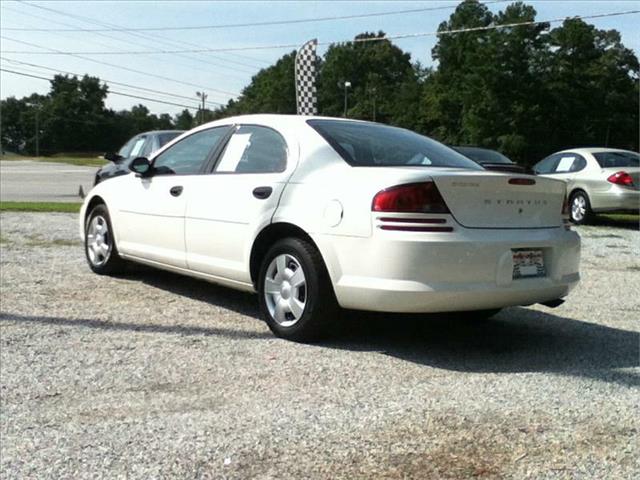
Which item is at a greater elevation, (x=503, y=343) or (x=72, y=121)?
(x=72, y=121)

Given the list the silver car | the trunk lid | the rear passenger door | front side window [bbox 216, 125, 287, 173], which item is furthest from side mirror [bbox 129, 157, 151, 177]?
the silver car

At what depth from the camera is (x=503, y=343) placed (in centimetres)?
516

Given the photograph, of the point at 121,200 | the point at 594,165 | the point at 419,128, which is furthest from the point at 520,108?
the point at 121,200

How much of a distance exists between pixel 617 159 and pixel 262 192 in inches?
422

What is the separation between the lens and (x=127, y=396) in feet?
13.1

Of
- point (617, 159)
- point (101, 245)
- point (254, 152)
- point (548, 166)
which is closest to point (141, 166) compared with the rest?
point (101, 245)

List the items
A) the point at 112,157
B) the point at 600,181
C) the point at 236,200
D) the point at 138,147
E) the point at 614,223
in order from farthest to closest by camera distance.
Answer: the point at 614,223
the point at 600,181
the point at 138,147
the point at 112,157
the point at 236,200

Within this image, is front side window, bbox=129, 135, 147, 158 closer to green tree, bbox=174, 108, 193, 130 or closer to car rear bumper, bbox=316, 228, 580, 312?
car rear bumper, bbox=316, 228, 580, 312

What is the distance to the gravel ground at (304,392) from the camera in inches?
123

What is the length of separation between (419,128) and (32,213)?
251ft

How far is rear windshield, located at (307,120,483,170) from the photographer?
5188mm

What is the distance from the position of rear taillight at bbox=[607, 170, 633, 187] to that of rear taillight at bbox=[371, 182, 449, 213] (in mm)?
10215

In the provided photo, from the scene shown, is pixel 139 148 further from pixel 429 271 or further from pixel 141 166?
pixel 429 271

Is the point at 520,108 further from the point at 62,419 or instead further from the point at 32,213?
the point at 62,419
